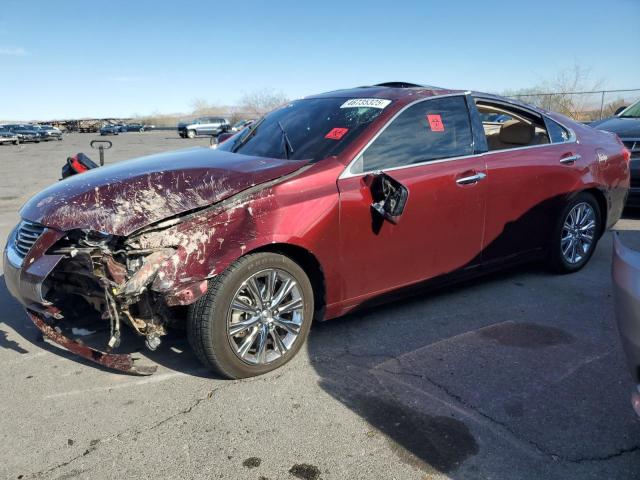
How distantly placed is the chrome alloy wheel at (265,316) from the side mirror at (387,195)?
0.78 metres

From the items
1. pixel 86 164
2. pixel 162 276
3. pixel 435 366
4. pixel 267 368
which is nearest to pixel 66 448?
pixel 162 276

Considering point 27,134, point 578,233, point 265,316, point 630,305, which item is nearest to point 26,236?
point 265,316

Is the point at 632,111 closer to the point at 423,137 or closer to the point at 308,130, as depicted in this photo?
the point at 423,137

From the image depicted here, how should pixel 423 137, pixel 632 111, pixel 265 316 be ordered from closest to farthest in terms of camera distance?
pixel 265 316 < pixel 423 137 < pixel 632 111

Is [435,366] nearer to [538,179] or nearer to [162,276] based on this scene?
[162,276]

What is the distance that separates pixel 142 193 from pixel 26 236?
0.98 m

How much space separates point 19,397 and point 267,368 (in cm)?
148

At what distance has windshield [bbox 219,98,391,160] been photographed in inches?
150

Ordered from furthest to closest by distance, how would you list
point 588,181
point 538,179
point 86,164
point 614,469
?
1. point 86,164
2. point 588,181
3. point 538,179
4. point 614,469

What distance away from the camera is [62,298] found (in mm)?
3490

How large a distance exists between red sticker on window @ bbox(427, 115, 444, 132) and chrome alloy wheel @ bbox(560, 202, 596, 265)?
1673 millimetres

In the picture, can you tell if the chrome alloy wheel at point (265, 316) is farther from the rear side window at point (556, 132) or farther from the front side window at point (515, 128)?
the rear side window at point (556, 132)

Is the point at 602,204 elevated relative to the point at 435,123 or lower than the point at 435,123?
lower

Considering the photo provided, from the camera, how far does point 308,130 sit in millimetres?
4094
